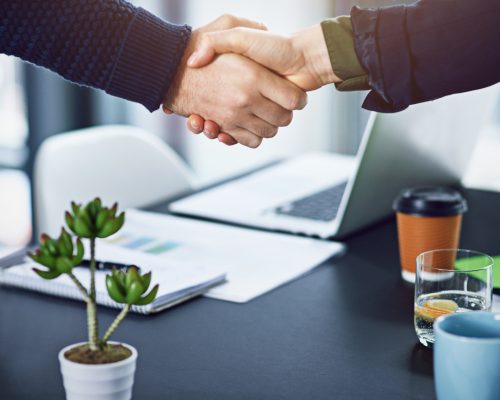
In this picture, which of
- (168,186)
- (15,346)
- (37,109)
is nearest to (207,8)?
(37,109)

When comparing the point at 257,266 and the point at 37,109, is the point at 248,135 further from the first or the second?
the point at 37,109

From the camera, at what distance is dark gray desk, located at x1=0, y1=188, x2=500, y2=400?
0.95 m

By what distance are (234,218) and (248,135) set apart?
0.56 feet

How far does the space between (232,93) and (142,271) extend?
402mm

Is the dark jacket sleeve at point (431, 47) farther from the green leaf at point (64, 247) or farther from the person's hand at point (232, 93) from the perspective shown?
the green leaf at point (64, 247)

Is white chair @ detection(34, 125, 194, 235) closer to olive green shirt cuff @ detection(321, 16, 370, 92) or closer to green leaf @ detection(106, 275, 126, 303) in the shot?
olive green shirt cuff @ detection(321, 16, 370, 92)

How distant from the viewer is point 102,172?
2.05 metres

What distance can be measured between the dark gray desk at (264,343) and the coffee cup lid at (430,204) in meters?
0.12

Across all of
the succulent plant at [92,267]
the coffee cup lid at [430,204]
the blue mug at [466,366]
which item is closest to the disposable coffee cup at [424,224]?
the coffee cup lid at [430,204]

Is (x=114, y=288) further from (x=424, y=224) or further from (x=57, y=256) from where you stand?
(x=424, y=224)

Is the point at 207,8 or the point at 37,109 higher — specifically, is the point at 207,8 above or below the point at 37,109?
above

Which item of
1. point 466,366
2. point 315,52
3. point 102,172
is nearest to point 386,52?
point 315,52

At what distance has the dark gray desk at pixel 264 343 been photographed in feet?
3.11

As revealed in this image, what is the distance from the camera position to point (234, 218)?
1.65 meters
